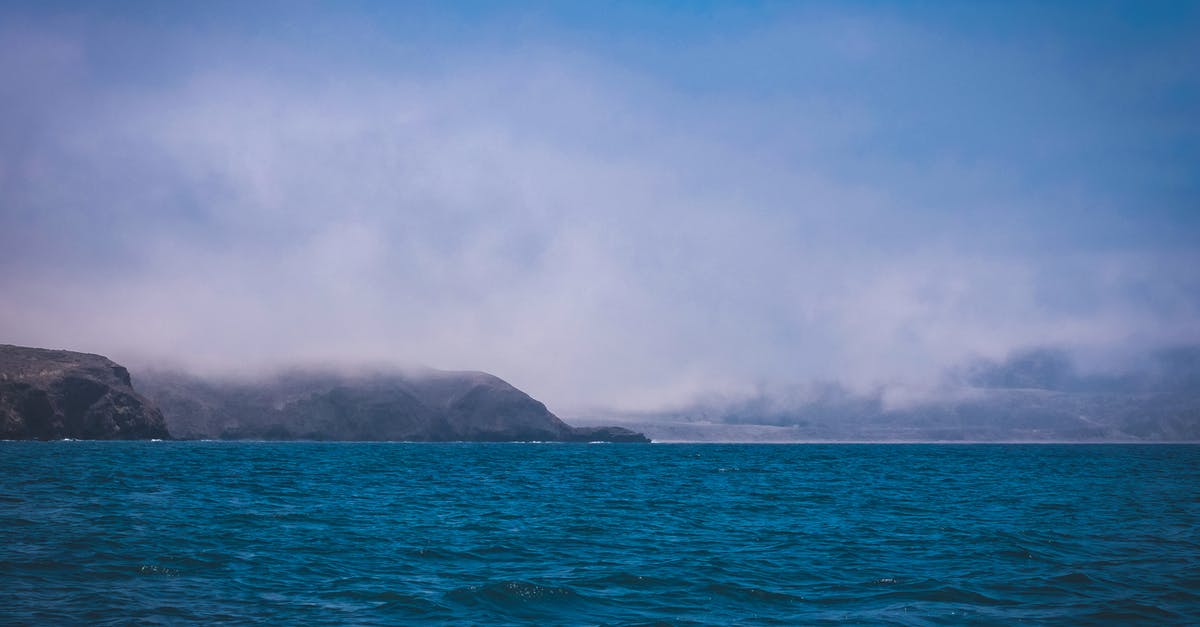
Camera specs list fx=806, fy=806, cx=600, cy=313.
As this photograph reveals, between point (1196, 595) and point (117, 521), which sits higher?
point (1196, 595)

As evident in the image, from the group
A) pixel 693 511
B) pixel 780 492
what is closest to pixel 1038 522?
pixel 693 511

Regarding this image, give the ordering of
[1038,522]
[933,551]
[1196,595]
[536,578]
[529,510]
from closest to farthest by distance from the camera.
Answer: [1196,595] → [536,578] → [933,551] → [1038,522] → [529,510]

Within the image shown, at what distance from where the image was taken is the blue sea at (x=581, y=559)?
18953 mm

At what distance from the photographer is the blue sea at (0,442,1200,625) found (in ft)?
62.2

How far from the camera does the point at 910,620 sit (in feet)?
60.3

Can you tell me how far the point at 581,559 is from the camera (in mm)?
26141

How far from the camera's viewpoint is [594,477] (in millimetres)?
72688

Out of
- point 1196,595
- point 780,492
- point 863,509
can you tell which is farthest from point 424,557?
point 780,492

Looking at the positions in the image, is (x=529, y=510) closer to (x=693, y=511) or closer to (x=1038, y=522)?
(x=693, y=511)

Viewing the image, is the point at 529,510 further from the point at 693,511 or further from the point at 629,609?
the point at 629,609

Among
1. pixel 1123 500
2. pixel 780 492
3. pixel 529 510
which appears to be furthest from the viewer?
pixel 780 492

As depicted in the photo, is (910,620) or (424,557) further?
(424,557)

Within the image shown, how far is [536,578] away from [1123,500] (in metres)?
41.3

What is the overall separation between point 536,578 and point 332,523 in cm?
1393
